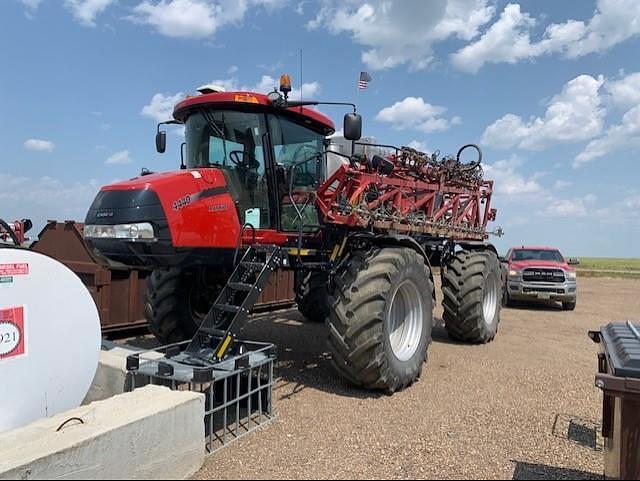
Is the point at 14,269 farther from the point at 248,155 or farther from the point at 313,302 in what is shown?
the point at 313,302

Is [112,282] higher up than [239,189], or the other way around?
[239,189]

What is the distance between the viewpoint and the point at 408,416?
4473mm

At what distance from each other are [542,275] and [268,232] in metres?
10.7

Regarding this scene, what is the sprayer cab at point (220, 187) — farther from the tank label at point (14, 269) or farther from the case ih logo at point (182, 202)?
the tank label at point (14, 269)

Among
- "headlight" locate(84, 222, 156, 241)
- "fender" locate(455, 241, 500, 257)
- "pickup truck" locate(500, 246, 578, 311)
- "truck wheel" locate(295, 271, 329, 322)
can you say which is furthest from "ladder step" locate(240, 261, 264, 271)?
"pickup truck" locate(500, 246, 578, 311)

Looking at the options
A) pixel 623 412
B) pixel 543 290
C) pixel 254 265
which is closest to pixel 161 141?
pixel 254 265

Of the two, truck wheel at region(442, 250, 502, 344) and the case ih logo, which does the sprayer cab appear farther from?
truck wheel at region(442, 250, 502, 344)

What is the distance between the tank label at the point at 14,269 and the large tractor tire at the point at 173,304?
206 centimetres

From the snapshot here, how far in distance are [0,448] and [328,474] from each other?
1922mm

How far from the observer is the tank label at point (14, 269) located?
3.92 metres

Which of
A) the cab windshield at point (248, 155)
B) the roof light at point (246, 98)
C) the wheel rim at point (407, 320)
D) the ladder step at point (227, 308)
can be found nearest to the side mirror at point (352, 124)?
the cab windshield at point (248, 155)

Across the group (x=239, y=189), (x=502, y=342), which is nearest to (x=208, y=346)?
(x=239, y=189)

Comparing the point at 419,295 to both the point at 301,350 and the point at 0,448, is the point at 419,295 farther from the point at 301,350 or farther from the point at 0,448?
the point at 0,448

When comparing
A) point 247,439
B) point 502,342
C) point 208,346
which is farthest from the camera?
point 502,342
